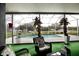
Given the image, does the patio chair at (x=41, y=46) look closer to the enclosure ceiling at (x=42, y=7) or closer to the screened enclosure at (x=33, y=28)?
the screened enclosure at (x=33, y=28)

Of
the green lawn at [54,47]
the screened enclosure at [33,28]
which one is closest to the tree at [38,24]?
the screened enclosure at [33,28]

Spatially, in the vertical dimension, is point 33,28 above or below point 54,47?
above

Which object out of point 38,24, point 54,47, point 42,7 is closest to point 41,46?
point 54,47

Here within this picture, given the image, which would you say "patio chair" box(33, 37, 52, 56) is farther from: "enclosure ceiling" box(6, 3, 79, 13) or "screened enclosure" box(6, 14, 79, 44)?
"enclosure ceiling" box(6, 3, 79, 13)

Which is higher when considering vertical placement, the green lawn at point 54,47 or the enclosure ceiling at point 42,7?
the enclosure ceiling at point 42,7

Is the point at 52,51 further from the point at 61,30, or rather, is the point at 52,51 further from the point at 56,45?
the point at 61,30

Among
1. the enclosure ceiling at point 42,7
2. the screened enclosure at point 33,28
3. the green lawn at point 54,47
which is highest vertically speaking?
the enclosure ceiling at point 42,7

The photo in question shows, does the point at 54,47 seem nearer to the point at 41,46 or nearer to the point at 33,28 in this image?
the point at 41,46

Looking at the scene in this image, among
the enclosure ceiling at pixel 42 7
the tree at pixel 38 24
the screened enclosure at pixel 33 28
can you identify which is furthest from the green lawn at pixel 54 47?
the enclosure ceiling at pixel 42 7

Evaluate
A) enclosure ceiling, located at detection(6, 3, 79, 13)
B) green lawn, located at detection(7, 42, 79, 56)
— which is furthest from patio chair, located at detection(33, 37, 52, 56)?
enclosure ceiling, located at detection(6, 3, 79, 13)

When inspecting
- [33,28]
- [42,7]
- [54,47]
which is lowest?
[54,47]

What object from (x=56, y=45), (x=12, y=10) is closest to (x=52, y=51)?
(x=56, y=45)

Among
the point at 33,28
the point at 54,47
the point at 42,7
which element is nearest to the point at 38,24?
the point at 33,28

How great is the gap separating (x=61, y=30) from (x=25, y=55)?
1.62 ft
